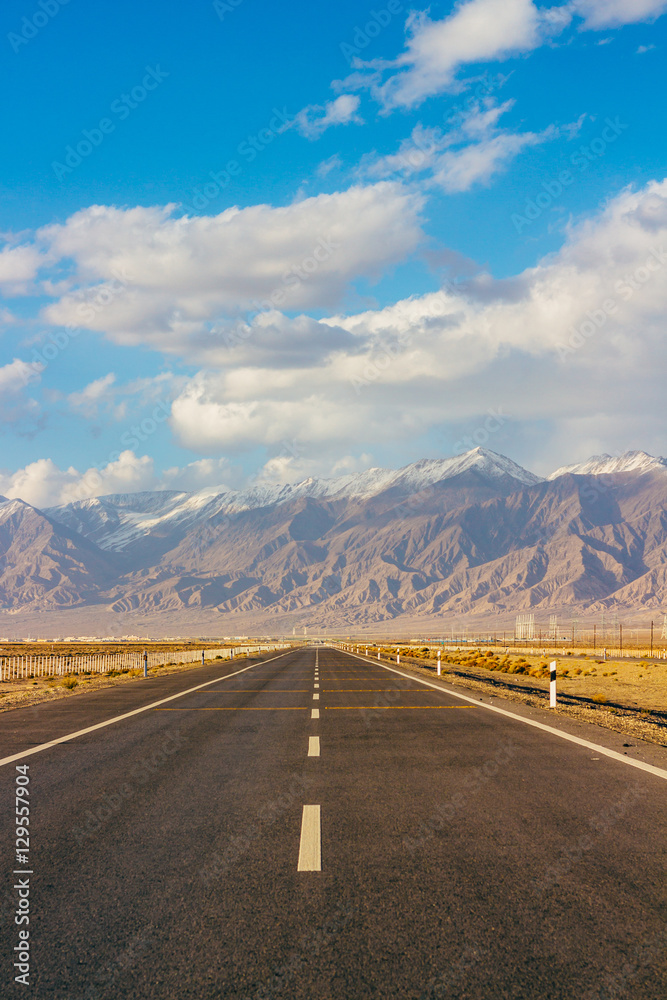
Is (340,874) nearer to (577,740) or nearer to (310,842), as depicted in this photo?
(310,842)

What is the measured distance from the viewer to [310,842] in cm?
637

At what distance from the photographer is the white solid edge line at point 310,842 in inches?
226

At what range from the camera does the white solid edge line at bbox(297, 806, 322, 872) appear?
226 inches

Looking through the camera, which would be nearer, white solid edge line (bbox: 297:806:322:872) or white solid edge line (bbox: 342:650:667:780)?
white solid edge line (bbox: 297:806:322:872)

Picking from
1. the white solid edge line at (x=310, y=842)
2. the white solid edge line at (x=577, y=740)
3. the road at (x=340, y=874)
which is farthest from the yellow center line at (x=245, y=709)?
the white solid edge line at (x=310, y=842)

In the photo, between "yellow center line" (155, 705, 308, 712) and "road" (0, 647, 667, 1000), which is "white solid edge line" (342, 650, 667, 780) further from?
"yellow center line" (155, 705, 308, 712)

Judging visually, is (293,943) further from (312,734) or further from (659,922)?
(312,734)

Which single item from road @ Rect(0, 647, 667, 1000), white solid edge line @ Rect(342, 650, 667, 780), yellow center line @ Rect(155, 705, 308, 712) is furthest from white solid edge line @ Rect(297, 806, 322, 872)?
yellow center line @ Rect(155, 705, 308, 712)

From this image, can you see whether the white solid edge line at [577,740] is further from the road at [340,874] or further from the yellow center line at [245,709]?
the yellow center line at [245,709]

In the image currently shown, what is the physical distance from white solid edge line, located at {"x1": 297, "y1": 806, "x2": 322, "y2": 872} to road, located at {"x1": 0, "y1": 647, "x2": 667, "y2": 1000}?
2 centimetres

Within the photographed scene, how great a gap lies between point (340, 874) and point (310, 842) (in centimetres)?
88

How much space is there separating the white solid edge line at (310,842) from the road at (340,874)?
23 millimetres

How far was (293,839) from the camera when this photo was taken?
21.3 ft

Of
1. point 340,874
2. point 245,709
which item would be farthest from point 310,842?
point 245,709
